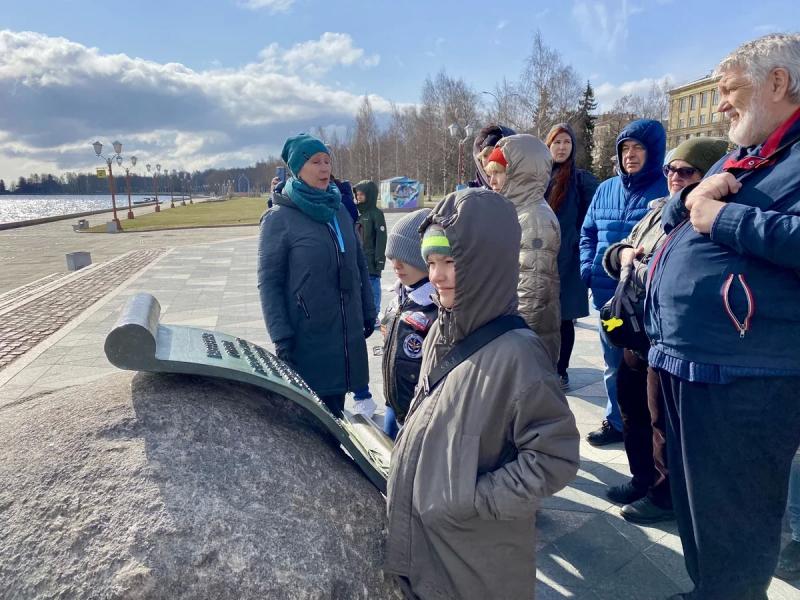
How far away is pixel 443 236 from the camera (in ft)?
5.20

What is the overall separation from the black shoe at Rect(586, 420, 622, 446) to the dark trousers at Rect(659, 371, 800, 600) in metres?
1.72

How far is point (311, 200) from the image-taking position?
2918 millimetres

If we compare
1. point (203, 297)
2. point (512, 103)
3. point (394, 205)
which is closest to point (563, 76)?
point (512, 103)

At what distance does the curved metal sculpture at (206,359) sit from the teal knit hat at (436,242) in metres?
0.57

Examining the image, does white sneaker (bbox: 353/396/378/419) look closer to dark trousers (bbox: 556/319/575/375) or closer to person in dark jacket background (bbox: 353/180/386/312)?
dark trousers (bbox: 556/319/575/375)

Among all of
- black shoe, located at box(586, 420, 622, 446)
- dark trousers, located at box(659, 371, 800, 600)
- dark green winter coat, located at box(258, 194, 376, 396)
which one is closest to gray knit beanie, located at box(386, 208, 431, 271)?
dark green winter coat, located at box(258, 194, 376, 396)

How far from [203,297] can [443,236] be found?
327 inches

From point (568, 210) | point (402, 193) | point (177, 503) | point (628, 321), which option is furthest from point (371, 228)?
point (402, 193)

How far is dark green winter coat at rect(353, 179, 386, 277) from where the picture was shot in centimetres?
772

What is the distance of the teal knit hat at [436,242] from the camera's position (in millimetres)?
1574

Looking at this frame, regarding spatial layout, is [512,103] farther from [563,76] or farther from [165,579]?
[165,579]

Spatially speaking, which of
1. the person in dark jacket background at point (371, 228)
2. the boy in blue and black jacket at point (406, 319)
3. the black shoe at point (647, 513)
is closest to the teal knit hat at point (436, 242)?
the boy in blue and black jacket at point (406, 319)

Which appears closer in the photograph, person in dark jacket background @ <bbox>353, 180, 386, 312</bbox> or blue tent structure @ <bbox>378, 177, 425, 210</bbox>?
person in dark jacket background @ <bbox>353, 180, 386, 312</bbox>

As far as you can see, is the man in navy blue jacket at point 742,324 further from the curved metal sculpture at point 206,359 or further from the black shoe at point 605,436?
the black shoe at point 605,436
